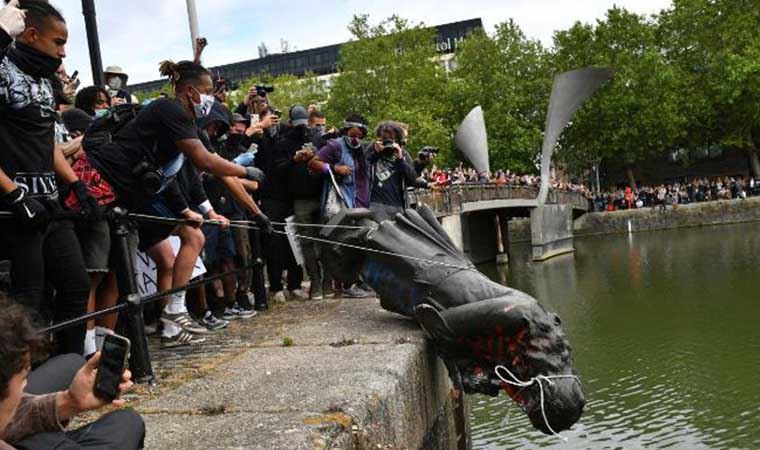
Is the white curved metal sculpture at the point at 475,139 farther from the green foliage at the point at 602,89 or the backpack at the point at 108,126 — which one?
the backpack at the point at 108,126

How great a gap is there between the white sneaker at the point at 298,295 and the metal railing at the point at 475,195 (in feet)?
36.0

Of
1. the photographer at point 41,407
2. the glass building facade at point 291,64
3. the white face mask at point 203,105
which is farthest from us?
the glass building facade at point 291,64

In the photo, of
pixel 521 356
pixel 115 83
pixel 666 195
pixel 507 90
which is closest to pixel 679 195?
pixel 666 195

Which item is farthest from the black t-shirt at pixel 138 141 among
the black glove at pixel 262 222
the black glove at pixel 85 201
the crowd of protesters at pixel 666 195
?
the crowd of protesters at pixel 666 195

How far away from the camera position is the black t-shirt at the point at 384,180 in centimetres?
682

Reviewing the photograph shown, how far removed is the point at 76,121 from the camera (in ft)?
15.6

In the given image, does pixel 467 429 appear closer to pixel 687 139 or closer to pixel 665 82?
pixel 665 82

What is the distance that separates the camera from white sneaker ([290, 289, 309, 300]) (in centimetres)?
686

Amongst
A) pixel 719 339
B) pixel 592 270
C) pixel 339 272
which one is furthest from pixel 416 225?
pixel 592 270

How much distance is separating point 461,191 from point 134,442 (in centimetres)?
2460

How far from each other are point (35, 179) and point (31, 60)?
1.56 ft

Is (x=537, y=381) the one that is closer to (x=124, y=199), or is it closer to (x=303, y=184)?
(x=124, y=199)

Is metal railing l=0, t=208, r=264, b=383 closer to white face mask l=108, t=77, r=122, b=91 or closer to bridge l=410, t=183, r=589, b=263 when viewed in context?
white face mask l=108, t=77, r=122, b=91

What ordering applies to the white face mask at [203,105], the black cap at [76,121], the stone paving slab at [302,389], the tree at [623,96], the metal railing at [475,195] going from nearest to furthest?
the stone paving slab at [302,389], the white face mask at [203,105], the black cap at [76,121], the metal railing at [475,195], the tree at [623,96]
